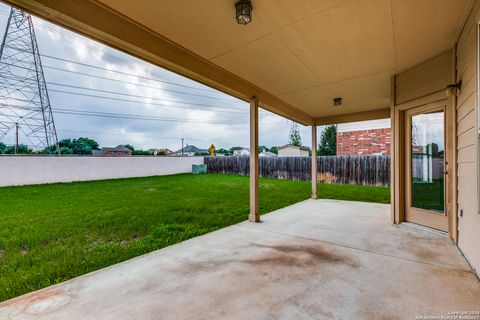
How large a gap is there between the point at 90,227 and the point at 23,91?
16.0 metres

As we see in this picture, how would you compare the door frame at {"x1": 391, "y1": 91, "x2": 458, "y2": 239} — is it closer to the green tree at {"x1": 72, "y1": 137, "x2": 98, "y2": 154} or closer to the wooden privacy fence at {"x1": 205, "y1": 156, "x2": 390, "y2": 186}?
the wooden privacy fence at {"x1": 205, "y1": 156, "x2": 390, "y2": 186}

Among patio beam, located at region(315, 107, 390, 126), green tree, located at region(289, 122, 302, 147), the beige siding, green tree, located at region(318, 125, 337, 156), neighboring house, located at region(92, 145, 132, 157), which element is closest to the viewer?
the beige siding

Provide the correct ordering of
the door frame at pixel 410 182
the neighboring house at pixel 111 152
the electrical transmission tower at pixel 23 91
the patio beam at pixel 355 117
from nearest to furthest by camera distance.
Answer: the door frame at pixel 410 182
the patio beam at pixel 355 117
the electrical transmission tower at pixel 23 91
the neighboring house at pixel 111 152

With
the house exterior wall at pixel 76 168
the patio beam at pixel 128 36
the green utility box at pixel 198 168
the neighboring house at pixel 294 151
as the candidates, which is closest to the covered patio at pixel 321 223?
the patio beam at pixel 128 36

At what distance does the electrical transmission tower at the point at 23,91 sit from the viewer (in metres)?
12.9

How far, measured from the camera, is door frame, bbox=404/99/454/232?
10.4 feet

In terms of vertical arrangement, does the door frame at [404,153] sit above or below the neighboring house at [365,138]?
below

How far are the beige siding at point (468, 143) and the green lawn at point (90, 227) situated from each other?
318cm

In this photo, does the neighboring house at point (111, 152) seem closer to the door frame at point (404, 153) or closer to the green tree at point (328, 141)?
the door frame at point (404, 153)

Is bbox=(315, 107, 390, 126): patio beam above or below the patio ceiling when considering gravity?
below

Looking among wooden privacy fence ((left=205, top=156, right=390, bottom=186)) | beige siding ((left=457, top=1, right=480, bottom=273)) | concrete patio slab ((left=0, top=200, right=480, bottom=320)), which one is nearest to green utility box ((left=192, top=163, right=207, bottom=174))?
wooden privacy fence ((left=205, top=156, right=390, bottom=186))

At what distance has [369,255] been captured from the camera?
2.65 m

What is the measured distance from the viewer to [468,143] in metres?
2.35

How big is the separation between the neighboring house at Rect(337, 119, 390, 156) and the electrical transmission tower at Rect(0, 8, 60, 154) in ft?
64.3
